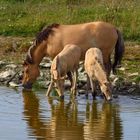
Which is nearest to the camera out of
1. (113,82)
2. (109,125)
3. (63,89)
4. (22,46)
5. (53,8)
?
(109,125)

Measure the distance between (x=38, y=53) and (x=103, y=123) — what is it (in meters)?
4.86

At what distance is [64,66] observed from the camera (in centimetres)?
1605

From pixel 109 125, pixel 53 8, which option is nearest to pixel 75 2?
pixel 53 8

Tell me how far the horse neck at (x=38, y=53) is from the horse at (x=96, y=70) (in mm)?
1471

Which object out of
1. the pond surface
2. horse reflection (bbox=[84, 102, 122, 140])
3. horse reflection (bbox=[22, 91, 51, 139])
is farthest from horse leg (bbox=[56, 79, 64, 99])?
horse reflection (bbox=[84, 102, 122, 140])

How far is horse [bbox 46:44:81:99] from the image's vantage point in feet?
51.3

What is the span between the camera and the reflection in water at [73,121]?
11.6 meters

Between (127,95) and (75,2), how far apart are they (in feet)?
47.5

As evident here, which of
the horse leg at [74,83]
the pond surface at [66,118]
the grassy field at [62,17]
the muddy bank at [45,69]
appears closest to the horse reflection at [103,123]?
the pond surface at [66,118]

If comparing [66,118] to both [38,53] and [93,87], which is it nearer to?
[93,87]

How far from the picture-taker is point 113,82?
16.9 metres

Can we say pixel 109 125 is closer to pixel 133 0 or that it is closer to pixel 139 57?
pixel 139 57

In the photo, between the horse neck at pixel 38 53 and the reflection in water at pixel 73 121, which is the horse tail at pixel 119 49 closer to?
the horse neck at pixel 38 53

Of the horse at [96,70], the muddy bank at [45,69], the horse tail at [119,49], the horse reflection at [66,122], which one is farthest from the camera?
the horse tail at [119,49]
